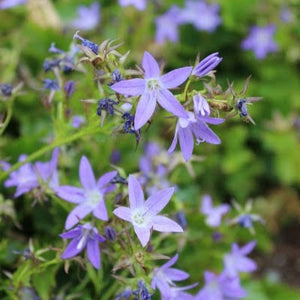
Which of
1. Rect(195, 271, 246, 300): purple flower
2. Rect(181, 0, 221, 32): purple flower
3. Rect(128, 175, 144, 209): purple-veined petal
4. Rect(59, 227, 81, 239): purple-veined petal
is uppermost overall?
Rect(128, 175, 144, 209): purple-veined petal

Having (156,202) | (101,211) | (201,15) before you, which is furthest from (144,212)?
(201,15)

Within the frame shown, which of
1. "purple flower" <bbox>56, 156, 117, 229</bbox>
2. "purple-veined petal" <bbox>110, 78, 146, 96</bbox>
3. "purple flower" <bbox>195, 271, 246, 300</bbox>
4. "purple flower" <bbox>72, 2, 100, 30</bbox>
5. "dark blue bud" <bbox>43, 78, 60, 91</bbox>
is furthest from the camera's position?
"purple flower" <bbox>72, 2, 100, 30</bbox>

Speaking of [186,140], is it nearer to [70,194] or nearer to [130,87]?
[130,87]

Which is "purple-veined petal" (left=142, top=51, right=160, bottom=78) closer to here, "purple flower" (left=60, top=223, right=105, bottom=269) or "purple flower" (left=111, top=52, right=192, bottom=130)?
"purple flower" (left=111, top=52, right=192, bottom=130)

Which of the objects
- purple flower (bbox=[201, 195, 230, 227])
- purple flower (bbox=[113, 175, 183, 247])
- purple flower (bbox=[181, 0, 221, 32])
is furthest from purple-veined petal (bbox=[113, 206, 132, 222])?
purple flower (bbox=[181, 0, 221, 32])

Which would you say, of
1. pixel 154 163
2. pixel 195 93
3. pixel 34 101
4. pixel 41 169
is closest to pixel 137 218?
pixel 195 93

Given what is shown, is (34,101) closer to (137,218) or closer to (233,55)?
(233,55)

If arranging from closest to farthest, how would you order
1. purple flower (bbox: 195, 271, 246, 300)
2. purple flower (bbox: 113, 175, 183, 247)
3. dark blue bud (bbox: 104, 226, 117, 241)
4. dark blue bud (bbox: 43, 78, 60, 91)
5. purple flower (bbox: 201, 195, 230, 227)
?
purple flower (bbox: 113, 175, 183, 247) < dark blue bud (bbox: 104, 226, 117, 241) < dark blue bud (bbox: 43, 78, 60, 91) < purple flower (bbox: 195, 271, 246, 300) < purple flower (bbox: 201, 195, 230, 227)

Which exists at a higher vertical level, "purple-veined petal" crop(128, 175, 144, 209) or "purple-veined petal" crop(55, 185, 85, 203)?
"purple-veined petal" crop(128, 175, 144, 209)
